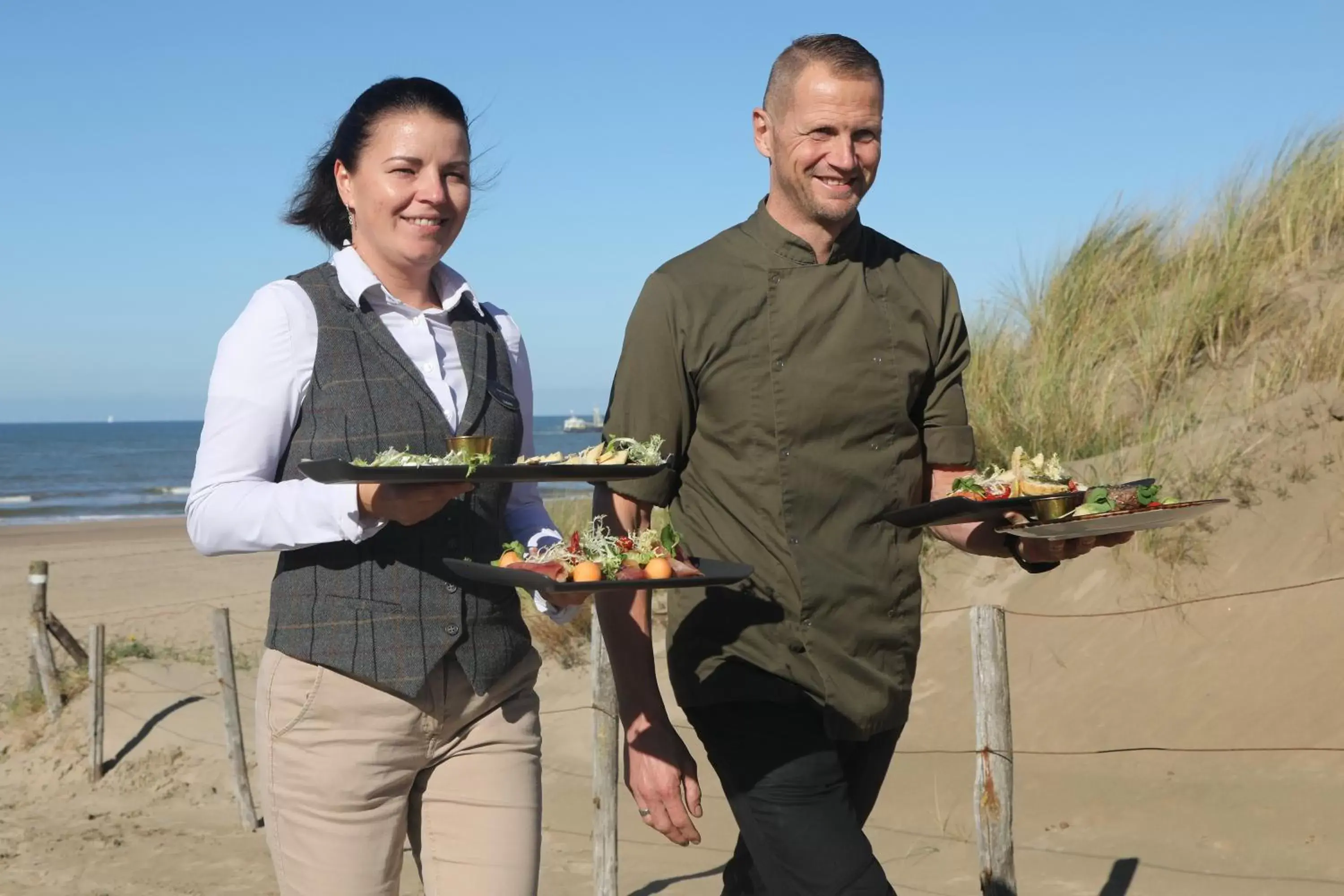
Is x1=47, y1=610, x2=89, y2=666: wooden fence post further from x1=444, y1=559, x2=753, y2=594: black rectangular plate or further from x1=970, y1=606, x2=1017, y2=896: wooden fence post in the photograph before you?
x1=444, y1=559, x2=753, y2=594: black rectangular plate

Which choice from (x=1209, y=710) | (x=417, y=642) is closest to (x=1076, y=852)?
(x=1209, y=710)

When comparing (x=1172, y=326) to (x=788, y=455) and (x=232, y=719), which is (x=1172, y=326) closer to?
(x=232, y=719)

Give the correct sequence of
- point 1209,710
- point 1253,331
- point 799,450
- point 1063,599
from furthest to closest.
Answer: point 1253,331
point 1063,599
point 1209,710
point 799,450

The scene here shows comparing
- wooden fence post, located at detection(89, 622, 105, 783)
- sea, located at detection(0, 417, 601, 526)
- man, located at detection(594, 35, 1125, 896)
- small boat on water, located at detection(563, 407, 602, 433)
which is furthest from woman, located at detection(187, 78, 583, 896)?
small boat on water, located at detection(563, 407, 602, 433)

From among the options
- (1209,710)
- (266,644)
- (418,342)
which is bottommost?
(1209,710)

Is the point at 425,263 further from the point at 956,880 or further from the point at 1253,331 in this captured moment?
the point at 1253,331

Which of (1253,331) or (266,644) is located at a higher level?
(1253,331)

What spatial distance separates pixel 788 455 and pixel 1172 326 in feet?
26.4

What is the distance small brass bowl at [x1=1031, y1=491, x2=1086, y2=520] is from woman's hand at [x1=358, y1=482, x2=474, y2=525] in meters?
1.13

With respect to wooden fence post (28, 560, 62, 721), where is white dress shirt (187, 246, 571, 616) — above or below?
above

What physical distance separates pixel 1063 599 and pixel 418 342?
21.2 feet

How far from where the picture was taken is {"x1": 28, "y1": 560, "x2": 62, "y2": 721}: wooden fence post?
9.57 metres

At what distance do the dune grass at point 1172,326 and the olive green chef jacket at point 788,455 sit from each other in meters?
6.42

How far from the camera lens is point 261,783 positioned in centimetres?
269
